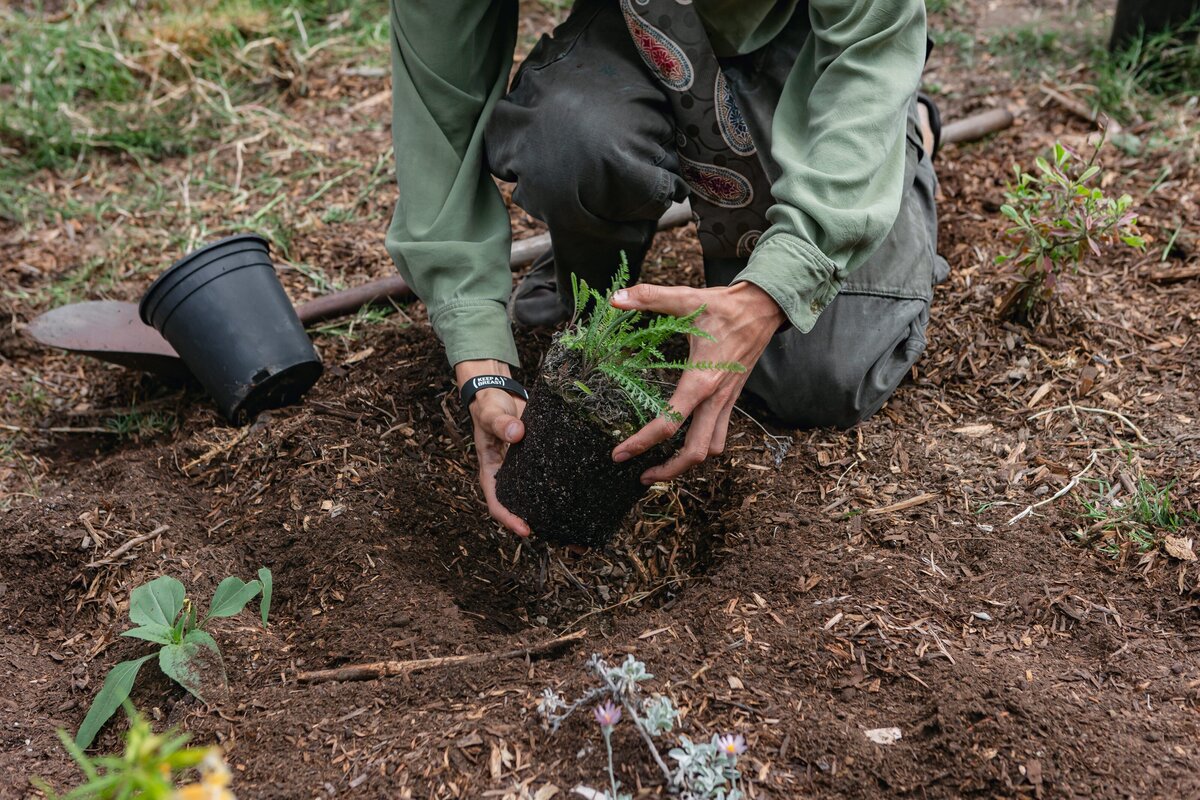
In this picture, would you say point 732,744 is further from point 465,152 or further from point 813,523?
point 465,152

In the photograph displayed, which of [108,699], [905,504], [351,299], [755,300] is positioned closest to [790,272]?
[755,300]

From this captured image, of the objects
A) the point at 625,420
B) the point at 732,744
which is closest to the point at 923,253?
the point at 625,420

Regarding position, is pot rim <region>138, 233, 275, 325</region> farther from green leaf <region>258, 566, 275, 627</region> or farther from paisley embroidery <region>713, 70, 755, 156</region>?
paisley embroidery <region>713, 70, 755, 156</region>

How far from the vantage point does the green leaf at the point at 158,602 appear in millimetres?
1734

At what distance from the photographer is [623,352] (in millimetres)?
1805

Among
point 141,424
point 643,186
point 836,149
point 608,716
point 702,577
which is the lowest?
point 702,577

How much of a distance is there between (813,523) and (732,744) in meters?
0.71

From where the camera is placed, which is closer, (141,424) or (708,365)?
(708,365)

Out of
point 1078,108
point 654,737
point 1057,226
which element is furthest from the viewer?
point 1078,108

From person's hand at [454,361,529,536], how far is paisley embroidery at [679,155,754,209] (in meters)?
0.66

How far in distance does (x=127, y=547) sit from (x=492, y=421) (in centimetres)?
81

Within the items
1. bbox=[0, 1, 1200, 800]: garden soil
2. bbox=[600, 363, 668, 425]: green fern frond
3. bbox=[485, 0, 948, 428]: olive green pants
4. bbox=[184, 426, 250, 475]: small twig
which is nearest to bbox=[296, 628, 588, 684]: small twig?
bbox=[0, 1, 1200, 800]: garden soil

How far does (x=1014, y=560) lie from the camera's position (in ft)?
6.30

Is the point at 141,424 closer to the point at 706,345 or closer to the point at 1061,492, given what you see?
the point at 706,345
